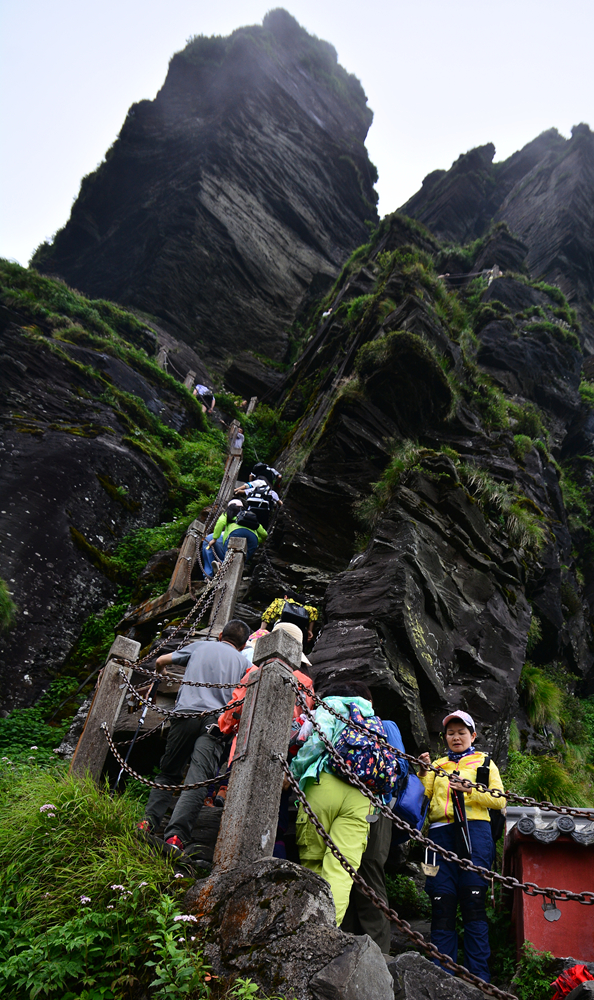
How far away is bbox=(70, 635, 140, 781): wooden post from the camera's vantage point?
15.2 feet

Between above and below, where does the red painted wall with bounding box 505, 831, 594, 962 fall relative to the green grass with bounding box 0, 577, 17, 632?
below

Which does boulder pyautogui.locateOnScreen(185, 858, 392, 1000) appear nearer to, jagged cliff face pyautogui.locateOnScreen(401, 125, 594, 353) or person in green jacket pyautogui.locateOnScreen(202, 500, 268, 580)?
person in green jacket pyautogui.locateOnScreen(202, 500, 268, 580)

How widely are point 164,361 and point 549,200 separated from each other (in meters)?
28.6

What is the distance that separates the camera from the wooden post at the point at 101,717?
4.62m

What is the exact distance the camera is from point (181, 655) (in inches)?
196

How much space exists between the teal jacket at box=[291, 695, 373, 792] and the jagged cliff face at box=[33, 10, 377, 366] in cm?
3018

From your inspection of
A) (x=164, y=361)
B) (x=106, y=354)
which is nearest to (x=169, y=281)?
(x=164, y=361)

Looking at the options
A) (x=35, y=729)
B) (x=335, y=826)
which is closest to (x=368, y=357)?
(x=35, y=729)

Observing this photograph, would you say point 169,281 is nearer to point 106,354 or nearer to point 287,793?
point 106,354

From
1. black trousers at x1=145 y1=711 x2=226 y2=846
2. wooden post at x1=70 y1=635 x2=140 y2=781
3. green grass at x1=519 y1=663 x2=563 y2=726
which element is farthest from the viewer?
green grass at x1=519 y1=663 x2=563 y2=726

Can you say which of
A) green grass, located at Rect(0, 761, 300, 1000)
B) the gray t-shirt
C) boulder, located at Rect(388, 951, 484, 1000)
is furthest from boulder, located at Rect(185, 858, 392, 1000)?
the gray t-shirt

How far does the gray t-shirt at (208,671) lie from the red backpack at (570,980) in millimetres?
2634

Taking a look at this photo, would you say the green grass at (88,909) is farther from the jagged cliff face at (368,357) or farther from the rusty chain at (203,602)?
the rusty chain at (203,602)

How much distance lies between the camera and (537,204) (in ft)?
127
